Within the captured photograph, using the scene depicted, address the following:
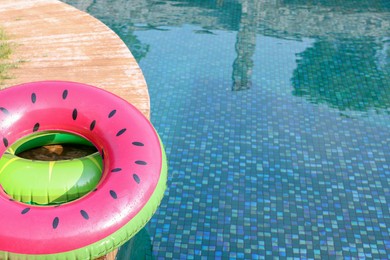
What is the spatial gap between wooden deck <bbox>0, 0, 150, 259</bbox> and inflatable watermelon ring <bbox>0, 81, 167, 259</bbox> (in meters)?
1.09

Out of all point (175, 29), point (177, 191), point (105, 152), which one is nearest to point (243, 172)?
point (177, 191)

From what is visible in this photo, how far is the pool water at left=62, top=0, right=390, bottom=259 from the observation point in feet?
19.2

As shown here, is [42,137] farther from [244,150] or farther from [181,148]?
[244,150]

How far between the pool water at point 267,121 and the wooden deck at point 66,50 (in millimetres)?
1008

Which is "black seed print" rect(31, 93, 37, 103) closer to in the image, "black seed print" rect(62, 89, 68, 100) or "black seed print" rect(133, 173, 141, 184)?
"black seed print" rect(62, 89, 68, 100)

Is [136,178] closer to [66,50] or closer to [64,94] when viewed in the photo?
[64,94]

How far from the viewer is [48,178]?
177 inches

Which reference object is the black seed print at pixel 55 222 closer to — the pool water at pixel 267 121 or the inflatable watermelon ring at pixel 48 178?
the inflatable watermelon ring at pixel 48 178

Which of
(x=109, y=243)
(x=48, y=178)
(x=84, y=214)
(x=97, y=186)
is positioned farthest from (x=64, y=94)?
(x=109, y=243)

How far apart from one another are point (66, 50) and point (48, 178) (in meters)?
3.07

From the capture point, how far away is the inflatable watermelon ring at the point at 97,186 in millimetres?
3971

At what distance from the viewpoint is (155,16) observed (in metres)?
10.4

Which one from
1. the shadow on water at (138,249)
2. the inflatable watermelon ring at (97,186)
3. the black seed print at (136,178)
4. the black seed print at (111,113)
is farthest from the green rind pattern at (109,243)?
the shadow on water at (138,249)

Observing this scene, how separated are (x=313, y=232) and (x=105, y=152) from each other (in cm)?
247
